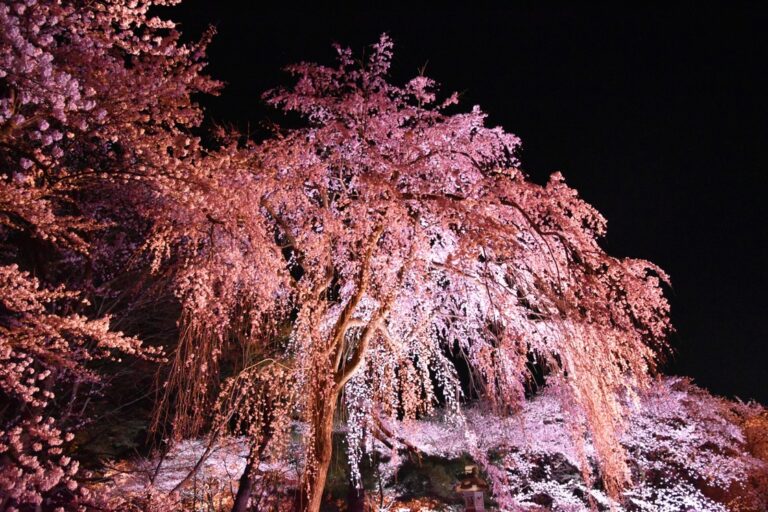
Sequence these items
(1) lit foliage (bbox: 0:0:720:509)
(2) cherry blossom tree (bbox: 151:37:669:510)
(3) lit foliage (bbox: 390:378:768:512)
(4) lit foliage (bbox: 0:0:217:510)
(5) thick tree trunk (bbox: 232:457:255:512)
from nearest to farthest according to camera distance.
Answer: (4) lit foliage (bbox: 0:0:217:510) < (1) lit foliage (bbox: 0:0:720:509) < (2) cherry blossom tree (bbox: 151:37:669:510) < (5) thick tree trunk (bbox: 232:457:255:512) < (3) lit foliage (bbox: 390:378:768:512)

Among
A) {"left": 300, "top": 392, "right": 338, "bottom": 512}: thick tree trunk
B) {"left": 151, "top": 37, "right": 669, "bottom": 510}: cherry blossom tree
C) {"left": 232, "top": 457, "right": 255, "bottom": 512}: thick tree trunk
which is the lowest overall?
{"left": 232, "top": 457, "right": 255, "bottom": 512}: thick tree trunk

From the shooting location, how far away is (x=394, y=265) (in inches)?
254

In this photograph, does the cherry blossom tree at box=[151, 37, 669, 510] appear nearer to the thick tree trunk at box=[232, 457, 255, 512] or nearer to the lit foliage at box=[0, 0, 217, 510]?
the lit foliage at box=[0, 0, 217, 510]

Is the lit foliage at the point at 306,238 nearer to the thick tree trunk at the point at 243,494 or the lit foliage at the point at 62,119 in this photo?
the lit foliage at the point at 62,119

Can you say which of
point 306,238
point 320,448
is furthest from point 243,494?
point 306,238

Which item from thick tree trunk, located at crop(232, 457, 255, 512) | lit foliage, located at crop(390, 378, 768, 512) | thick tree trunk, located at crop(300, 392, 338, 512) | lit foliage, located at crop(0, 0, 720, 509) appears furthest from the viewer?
lit foliage, located at crop(390, 378, 768, 512)

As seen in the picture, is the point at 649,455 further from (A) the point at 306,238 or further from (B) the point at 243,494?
(A) the point at 306,238

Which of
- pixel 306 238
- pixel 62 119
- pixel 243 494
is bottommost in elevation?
pixel 243 494

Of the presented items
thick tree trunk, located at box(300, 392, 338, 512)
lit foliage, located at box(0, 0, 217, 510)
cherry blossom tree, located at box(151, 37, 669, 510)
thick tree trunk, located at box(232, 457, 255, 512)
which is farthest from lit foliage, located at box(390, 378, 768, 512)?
lit foliage, located at box(0, 0, 217, 510)

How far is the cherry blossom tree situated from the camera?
541cm

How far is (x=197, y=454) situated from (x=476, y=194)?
767cm

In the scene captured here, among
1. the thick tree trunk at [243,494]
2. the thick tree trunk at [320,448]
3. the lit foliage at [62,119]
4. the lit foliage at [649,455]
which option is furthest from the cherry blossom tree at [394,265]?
the lit foliage at [649,455]

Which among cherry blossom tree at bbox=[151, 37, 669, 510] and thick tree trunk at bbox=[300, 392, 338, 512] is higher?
cherry blossom tree at bbox=[151, 37, 669, 510]

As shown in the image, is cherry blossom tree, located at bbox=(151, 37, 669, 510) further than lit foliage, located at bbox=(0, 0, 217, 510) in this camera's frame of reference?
Yes
